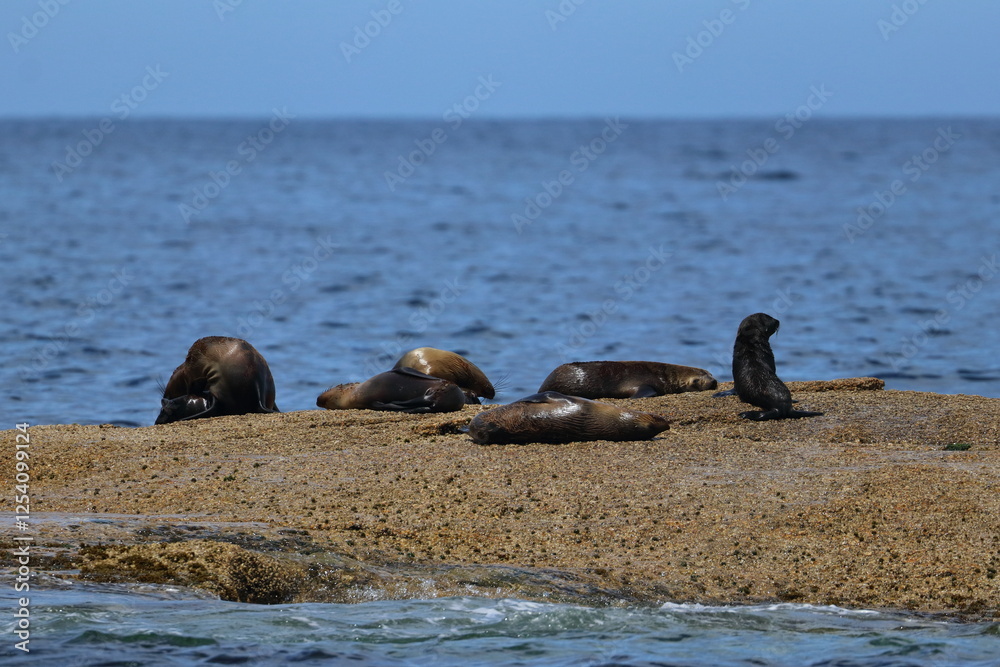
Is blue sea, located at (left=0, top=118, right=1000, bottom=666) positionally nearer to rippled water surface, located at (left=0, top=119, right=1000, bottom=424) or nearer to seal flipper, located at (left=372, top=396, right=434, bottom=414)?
rippled water surface, located at (left=0, top=119, right=1000, bottom=424)

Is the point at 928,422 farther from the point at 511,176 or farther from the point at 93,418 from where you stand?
the point at 511,176

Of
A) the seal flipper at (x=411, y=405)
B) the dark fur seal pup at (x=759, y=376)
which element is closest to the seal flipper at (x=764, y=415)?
the dark fur seal pup at (x=759, y=376)

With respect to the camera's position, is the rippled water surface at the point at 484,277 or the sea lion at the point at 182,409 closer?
the sea lion at the point at 182,409

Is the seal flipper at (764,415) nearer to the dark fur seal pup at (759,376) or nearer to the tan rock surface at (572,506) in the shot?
the dark fur seal pup at (759,376)

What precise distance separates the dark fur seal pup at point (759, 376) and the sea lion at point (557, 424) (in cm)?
116

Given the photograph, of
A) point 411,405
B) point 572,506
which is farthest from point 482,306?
point 572,506

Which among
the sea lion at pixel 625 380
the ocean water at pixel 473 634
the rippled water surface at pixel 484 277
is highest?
the rippled water surface at pixel 484 277

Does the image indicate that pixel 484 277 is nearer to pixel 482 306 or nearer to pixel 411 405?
pixel 482 306

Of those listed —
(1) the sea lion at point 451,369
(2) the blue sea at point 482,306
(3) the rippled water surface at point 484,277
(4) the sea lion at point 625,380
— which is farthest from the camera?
(3) the rippled water surface at point 484,277

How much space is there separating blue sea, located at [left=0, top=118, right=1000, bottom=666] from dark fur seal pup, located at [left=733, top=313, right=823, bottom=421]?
10.5ft

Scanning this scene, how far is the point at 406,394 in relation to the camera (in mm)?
11234

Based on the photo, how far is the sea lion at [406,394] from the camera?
11133mm

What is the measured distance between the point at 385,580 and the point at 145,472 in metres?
2.81

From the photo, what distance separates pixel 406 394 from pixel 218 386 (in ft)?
5.67
